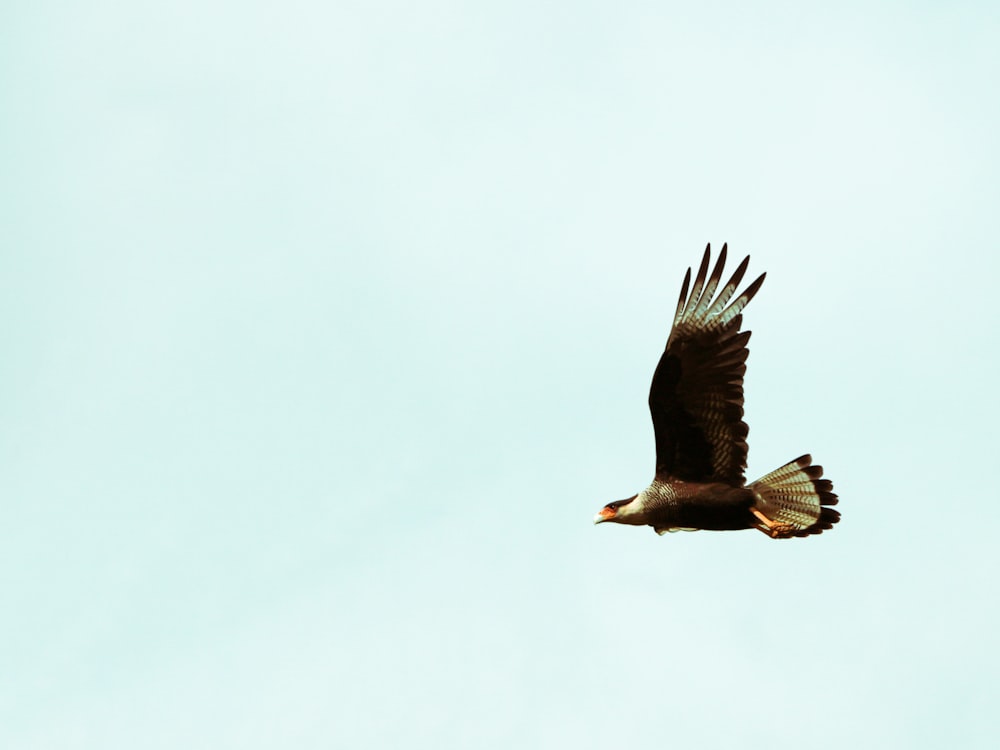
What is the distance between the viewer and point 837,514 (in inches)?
1045

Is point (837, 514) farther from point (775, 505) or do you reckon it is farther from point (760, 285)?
point (760, 285)

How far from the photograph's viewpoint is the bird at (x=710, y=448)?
85.9 feet

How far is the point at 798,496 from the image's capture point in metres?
26.5

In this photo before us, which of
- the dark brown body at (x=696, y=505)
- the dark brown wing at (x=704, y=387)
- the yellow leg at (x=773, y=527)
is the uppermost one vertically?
the dark brown wing at (x=704, y=387)

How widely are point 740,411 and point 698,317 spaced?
94cm

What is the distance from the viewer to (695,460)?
26.3 m

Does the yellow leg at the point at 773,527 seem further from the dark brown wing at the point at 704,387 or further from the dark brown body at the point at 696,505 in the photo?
the dark brown wing at the point at 704,387

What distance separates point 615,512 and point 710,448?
1.08 m

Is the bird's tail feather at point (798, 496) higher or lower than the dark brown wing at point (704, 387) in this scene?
lower

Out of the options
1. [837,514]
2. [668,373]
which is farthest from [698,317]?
[837,514]

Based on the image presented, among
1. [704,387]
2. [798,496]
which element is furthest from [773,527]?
[704,387]

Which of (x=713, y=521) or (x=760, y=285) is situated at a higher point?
(x=760, y=285)

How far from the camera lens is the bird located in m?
26.2

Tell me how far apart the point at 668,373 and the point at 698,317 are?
0.59m
